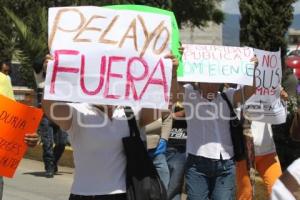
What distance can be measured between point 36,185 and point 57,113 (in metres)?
6.20

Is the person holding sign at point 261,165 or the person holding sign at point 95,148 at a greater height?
the person holding sign at point 95,148

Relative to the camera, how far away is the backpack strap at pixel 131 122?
3.79 m

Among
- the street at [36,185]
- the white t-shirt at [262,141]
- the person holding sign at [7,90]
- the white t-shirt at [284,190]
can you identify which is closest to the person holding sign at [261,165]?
the white t-shirt at [262,141]

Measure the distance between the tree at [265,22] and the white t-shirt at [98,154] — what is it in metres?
9.65

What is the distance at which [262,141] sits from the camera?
651 cm

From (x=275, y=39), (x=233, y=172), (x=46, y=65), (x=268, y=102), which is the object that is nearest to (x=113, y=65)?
(x=46, y=65)

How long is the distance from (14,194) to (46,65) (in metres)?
5.67

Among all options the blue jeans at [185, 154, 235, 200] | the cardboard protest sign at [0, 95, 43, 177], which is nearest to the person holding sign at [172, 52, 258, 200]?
the blue jeans at [185, 154, 235, 200]

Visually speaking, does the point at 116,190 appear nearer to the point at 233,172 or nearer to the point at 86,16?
the point at 86,16

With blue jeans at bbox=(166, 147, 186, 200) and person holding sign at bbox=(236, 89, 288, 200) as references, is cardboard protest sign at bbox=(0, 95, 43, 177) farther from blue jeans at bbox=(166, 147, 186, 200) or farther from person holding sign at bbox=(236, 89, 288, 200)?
person holding sign at bbox=(236, 89, 288, 200)

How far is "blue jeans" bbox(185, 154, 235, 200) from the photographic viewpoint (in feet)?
18.1

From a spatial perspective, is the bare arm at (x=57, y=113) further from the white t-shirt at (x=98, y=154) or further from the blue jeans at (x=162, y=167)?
the blue jeans at (x=162, y=167)

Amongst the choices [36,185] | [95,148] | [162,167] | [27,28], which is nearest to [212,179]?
[162,167]

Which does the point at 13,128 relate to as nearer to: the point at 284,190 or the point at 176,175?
the point at 176,175
